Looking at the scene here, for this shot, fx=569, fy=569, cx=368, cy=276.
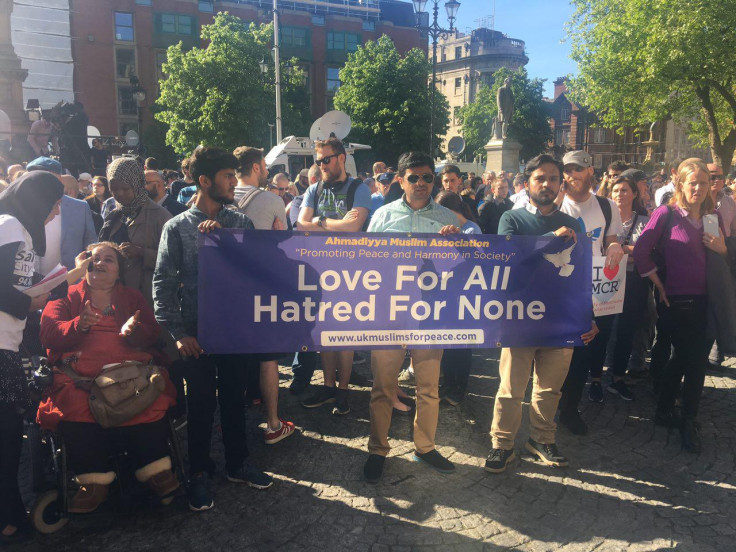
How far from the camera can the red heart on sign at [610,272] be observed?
4902mm

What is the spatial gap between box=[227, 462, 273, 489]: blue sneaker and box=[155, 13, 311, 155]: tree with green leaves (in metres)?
36.5

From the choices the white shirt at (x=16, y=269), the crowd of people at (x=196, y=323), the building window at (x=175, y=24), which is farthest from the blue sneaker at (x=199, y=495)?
the building window at (x=175, y=24)

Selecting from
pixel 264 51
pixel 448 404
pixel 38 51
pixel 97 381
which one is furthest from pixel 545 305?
pixel 38 51

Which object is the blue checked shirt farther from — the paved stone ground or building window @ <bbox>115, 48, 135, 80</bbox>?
building window @ <bbox>115, 48, 135, 80</bbox>

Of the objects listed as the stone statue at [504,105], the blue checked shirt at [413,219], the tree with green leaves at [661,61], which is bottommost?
the blue checked shirt at [413,219]

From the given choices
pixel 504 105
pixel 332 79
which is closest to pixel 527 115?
pixel 332 79

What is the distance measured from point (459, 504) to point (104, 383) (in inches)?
Result: 90.7

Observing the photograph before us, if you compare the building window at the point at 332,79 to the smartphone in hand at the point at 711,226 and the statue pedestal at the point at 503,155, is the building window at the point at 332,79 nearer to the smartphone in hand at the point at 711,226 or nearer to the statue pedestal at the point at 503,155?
the statue pedestal at the point at 503,155

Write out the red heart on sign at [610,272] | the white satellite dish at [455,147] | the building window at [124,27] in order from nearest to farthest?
the red heart on sign at [610,272], the white satellite dish at [455,147], the building window at [124,27]

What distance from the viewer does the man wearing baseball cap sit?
466cm

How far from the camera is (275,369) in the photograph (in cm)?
441

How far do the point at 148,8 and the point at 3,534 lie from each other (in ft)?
176

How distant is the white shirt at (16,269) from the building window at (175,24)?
171 feet

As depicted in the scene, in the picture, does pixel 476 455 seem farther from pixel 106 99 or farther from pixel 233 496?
pixel 106 99
